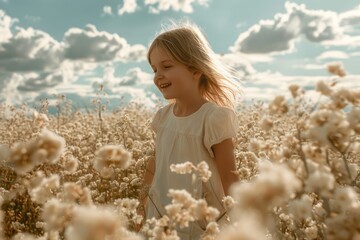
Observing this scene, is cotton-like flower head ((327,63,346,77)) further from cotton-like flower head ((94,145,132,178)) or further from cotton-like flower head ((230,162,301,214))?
cotton-like flower head ((230,162,301,214))

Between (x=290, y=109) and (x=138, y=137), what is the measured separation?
7.08m

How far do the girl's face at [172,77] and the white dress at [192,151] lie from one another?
0.77 ft

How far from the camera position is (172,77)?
429 cm

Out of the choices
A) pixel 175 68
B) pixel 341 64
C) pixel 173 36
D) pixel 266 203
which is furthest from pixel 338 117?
pixel 173 36

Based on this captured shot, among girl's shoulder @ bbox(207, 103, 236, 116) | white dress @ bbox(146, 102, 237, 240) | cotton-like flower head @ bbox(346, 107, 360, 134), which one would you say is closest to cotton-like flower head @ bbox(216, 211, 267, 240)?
cotton-like flower head @ bbox(346, 107, 360, 134)

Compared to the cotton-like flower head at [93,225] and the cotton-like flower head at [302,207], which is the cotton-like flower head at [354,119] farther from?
the cotton-like flower head at [93,225]

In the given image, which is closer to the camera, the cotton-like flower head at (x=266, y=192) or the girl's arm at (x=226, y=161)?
the cotton-like flower head at (x=266, y=192)

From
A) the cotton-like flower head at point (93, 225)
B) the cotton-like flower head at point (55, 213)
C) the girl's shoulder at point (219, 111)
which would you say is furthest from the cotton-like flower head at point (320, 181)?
the girl's shoulder at point (219, 111)

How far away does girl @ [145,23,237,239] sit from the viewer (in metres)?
3.90

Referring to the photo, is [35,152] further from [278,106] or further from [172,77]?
[172,77]

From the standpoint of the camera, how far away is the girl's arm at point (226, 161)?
377 cm

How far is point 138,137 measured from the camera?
9.03m

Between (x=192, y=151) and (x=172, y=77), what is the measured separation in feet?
2.26

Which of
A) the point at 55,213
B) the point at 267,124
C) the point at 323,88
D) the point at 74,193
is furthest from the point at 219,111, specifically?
the point at 55,213
